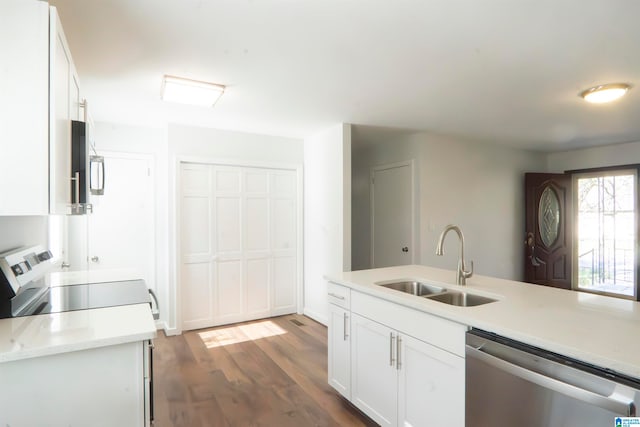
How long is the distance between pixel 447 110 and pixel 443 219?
161 centimetres

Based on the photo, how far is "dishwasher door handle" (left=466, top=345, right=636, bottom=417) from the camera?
1047 mm

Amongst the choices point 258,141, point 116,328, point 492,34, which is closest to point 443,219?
point 258,141

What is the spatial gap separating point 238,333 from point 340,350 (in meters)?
1.82

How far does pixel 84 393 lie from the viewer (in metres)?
1.28

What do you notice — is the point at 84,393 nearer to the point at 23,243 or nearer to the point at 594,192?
the point at 23,243

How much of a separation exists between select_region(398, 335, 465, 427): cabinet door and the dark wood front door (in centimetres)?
433

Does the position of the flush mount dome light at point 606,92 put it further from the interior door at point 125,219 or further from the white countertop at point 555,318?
the interior door at point 125,219

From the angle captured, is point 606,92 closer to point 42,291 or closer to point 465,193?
point 465,193

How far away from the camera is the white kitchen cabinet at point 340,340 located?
230cm

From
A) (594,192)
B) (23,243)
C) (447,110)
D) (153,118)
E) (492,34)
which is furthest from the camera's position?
(594,192)

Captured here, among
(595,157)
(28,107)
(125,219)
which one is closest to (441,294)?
(28,107)

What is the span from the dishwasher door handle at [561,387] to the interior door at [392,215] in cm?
297

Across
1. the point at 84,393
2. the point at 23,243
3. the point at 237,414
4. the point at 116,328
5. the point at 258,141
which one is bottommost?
the point at 237,414

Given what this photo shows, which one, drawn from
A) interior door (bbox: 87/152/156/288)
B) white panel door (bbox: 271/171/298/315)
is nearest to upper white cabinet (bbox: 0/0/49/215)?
interior door (bbox: 87/152/156/288)
